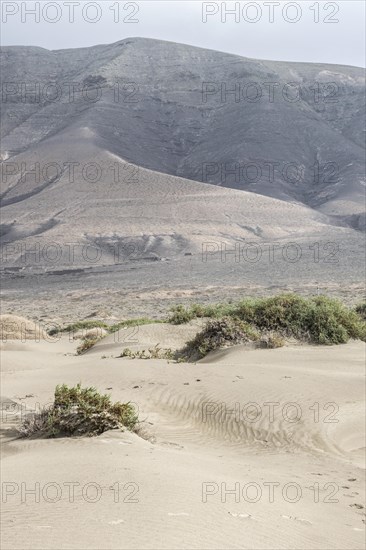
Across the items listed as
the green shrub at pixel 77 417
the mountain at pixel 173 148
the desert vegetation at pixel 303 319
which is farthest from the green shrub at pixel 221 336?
the mountain at pixel 173 148

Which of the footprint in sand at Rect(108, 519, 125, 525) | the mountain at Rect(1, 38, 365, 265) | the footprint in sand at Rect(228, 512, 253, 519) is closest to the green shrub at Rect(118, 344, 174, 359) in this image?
the footprint in sand at Rect(228, 512, 253, 519)

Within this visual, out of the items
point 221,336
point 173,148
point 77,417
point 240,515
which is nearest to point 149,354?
point 221,336

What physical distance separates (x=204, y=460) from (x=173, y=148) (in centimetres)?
12635

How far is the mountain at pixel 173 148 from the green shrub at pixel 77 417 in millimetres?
61778

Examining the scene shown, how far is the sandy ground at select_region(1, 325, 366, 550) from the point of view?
17.0 feet

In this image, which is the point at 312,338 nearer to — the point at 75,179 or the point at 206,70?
the point at 75,179

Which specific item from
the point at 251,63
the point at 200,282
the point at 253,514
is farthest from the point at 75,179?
the point at 253,514

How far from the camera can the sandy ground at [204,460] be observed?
205 inches

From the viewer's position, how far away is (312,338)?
15.6m

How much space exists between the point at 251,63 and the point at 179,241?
3467 inches

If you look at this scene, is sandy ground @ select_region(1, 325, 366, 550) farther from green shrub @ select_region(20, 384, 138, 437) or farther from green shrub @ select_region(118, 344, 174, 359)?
green shrub @ select_region(118, 344, 174, 359)

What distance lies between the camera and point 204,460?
26.3ft

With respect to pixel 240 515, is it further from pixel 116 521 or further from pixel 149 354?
pixel 149 354

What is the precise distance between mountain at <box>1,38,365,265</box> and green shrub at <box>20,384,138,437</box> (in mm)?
61778
